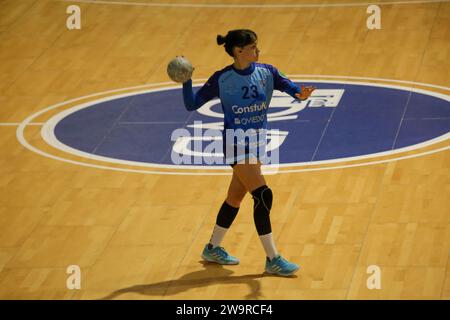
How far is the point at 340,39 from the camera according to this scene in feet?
66.2

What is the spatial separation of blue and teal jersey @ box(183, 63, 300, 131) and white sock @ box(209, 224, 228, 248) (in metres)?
1.15

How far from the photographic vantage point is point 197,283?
12.2 meters

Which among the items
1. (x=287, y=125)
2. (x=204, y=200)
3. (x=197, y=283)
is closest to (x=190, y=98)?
(x=197, y=283)

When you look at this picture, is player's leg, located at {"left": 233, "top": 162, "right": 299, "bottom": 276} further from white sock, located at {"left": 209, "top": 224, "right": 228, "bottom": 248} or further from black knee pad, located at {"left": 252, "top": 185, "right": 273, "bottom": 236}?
white sock, located at {"left": 209, "top": 224, "right": 228, "bottom": 248}

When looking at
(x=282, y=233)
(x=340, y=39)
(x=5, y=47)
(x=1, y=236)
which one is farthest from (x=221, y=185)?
(x=5, y=47)

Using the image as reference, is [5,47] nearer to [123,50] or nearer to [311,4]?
[123,50]

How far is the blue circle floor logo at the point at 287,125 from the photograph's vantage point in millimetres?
15797

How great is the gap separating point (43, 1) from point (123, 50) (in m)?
3.58

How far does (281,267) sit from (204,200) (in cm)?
241

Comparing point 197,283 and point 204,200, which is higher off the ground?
point 204,200

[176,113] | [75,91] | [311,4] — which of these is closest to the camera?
[176,113]

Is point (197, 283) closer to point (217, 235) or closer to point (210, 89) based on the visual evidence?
point (217, 235)

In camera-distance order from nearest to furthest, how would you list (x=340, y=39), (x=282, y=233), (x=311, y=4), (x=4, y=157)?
(x=282, y=233) → (x=4, y=157) → (x=340, y=39) → (x=311, y=4)

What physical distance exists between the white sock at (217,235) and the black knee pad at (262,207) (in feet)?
1.80
